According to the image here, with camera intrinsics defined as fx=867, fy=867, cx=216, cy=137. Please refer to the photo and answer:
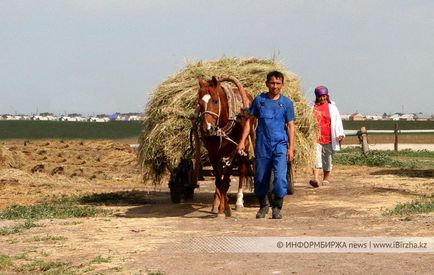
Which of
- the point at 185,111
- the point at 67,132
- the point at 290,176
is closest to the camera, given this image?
the point at 185,111

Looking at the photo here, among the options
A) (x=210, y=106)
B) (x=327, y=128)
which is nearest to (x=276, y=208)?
(x=210, y=106)

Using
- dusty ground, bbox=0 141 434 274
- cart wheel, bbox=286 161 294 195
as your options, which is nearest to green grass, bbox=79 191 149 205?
dusty ground, bbox=0 141 434 274

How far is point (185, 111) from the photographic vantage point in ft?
46.1

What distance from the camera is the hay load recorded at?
1402cm

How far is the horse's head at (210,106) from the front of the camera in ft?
40.4

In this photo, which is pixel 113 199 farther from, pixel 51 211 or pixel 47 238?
pixel 47 238

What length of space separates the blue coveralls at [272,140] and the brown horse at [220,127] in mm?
580

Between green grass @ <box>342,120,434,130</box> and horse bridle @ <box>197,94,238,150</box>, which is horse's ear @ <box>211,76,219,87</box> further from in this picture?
green grass @ <box>342,120,434,130</box>

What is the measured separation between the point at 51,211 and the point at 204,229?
378cm

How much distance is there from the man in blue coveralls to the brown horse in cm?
55

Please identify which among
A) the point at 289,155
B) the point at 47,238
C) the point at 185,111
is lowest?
the point at 47,238

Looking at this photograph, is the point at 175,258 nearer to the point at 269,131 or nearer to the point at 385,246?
the point at 385,246

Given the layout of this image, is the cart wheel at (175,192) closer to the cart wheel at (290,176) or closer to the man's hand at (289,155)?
the cart wheel at (290,176)

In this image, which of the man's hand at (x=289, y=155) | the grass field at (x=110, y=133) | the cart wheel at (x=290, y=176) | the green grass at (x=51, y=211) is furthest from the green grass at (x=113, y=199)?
the grass field at (x=110, y=133)
